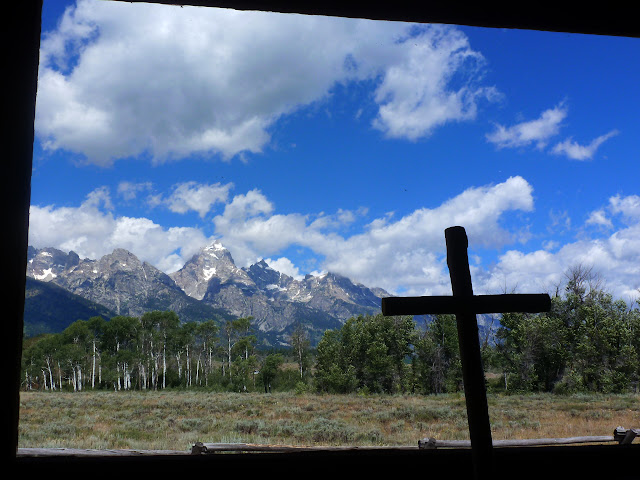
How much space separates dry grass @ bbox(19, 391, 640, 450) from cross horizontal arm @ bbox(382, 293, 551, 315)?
1684 cm

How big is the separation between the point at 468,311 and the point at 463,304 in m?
0.03

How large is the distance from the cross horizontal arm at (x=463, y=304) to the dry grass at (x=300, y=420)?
663 inches

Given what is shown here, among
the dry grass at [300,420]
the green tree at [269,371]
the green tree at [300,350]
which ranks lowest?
the dry grass at [300,420]

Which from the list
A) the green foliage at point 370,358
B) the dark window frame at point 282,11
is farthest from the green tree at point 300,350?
the dark window frame at point 282,11

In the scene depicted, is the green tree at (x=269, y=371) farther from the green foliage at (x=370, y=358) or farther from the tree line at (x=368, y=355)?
the green foliage at (x=370, y=358)

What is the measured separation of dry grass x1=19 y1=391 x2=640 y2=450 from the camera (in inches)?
811

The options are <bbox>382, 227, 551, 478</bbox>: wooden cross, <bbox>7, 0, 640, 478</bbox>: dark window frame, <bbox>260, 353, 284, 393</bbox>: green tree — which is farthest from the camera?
<bbox>260, 353, 284, 393</bbox>: green tree

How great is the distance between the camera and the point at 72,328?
4981cm

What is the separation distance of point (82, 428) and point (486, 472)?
27.1 metres

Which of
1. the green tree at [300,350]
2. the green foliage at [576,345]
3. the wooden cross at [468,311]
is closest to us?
the wooden cross at [468,311]

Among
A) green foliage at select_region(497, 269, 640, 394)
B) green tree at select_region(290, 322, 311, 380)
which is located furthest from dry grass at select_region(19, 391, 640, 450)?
green tree at select_region(290, 322, 311, 380)

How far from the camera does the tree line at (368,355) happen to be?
104 feet

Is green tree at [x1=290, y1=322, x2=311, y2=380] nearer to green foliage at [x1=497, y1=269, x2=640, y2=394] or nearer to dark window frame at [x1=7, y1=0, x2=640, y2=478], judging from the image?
green foliage at [x1=497, y1=269, x2=640, y2=394]

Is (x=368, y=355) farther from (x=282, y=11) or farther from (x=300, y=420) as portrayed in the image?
(x=282, y=11)
